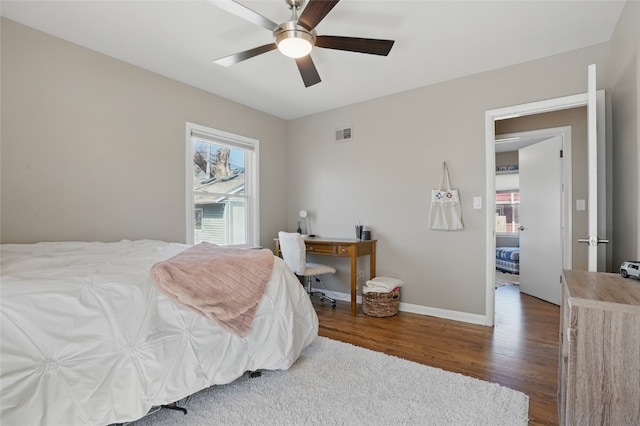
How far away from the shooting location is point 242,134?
155 inches

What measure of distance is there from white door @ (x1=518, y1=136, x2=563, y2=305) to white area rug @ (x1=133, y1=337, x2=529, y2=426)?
8.33 ft

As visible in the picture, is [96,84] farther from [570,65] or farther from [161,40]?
[570,65]

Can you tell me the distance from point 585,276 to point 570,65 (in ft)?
7.07

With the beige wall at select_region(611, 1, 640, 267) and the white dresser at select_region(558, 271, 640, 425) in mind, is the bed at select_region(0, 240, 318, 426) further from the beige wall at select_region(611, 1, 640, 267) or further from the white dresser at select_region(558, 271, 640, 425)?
the beige wall at select_region(611, 1, 640, 267)

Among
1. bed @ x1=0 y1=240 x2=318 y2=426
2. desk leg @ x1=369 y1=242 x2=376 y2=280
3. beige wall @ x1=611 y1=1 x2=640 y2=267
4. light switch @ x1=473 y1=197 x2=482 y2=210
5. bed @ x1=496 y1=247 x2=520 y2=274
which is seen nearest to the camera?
bed @ x1=0 y1=240 x2=318 y2=426

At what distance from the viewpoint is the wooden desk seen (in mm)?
3428

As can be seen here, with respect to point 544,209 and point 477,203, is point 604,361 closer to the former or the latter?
point 477,203

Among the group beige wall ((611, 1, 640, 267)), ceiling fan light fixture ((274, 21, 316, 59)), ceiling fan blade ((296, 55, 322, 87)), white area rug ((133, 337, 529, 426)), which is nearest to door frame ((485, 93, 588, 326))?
beige wall ((611, 1, 640, 267))

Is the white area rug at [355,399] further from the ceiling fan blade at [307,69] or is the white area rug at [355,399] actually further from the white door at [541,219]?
the white door at [541,219]

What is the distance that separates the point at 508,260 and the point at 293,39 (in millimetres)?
5505

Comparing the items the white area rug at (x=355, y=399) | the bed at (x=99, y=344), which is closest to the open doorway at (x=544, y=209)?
the white area rug at (x=355, y=399)

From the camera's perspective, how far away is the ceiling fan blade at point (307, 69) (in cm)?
224

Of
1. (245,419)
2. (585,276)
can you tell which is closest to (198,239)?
(245,419)

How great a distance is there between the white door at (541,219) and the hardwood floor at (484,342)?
1.37 feet
